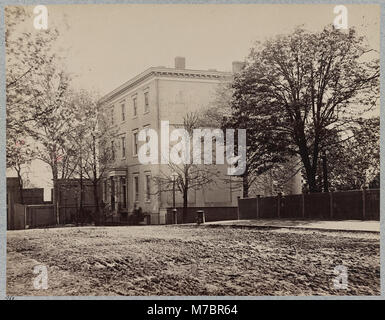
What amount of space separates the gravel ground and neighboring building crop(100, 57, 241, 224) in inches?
30.5

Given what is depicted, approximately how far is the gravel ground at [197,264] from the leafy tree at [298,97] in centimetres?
139

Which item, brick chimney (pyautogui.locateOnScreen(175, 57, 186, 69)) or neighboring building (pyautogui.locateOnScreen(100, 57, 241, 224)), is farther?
neighboring building (pyautogui.locateOnScreen(100, 57, 241, 224))

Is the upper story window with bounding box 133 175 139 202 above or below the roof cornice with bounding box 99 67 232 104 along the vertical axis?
below

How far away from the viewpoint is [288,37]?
1114cm

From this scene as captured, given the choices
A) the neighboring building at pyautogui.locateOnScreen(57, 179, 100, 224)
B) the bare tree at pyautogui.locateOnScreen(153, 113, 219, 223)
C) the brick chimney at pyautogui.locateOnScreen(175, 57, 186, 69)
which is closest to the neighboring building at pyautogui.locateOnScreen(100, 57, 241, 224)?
the brick chimney at pyautogui.locateOnScreen(175, 57, 186, 69)

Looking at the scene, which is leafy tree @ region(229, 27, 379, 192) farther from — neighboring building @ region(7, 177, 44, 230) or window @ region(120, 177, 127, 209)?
neighboring building @ region(7, 177, 44, 230)

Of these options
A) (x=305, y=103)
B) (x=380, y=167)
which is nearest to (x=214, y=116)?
(x=305, y=103)

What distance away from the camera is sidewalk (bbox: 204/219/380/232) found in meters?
10.9

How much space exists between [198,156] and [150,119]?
3.75ft

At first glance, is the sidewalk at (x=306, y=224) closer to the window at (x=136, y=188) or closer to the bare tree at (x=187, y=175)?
the bare tree at (x=187, y=175)

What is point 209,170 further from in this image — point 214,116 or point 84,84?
point 84,84

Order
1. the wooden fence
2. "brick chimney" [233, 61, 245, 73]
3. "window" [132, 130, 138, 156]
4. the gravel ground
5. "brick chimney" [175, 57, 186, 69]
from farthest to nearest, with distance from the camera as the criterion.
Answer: "window" [132, 130, 138, 156]
"brick chimney" [233, 61, 245, 73]
"brick chimney" [175, 57, 186, 69]
the wooden fence
the gravel ground

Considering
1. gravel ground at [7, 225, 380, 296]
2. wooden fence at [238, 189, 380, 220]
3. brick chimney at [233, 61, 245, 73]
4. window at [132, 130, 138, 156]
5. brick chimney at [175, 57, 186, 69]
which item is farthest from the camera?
window at [132, 130, 138, 156]

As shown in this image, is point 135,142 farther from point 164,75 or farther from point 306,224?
point 306,224
